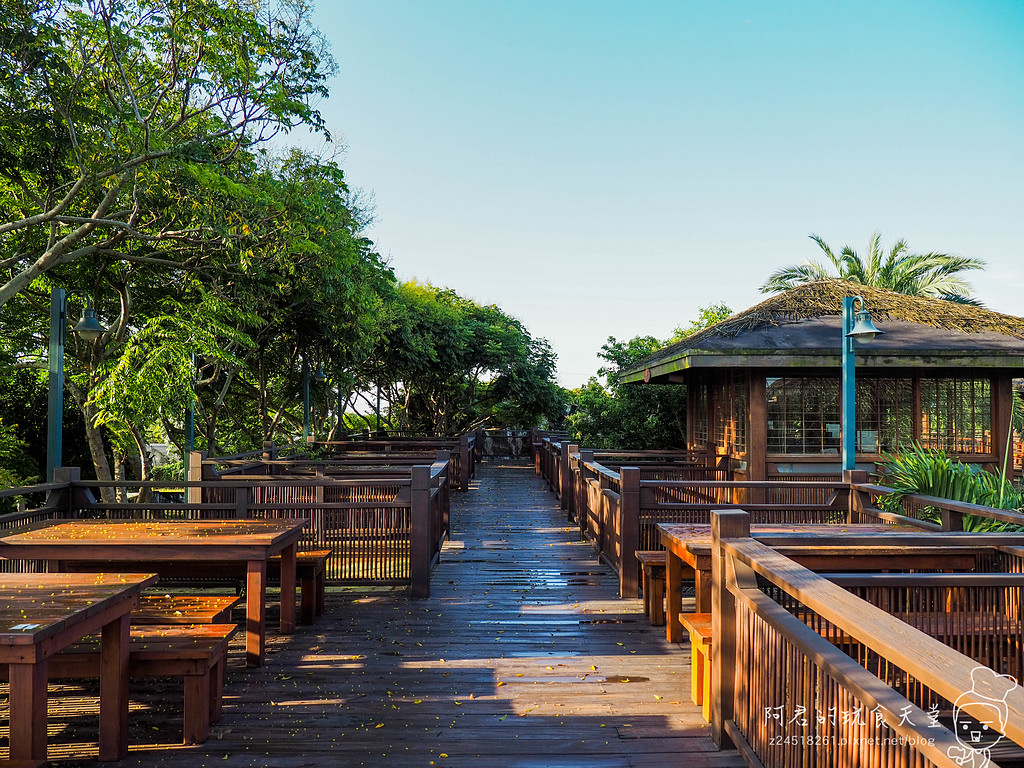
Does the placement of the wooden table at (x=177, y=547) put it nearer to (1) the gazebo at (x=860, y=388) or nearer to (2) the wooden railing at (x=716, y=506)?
(2) the wooden railing at (x=716, y=506)

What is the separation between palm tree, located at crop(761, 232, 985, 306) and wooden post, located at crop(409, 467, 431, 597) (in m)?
22.0

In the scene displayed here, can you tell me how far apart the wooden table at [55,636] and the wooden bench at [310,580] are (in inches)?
79.4

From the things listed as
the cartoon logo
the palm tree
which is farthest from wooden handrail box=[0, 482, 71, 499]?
the palm tree

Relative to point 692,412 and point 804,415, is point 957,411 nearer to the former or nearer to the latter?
point 804,415

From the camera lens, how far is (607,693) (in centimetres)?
408

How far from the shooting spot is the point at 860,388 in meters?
10.9

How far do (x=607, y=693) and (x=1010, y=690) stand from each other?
295cm

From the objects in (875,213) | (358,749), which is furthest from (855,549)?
(875,213)

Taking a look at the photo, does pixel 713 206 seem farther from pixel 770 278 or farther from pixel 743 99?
pixel 743 99

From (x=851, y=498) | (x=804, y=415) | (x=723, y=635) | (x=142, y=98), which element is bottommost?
(x=723, y=635)

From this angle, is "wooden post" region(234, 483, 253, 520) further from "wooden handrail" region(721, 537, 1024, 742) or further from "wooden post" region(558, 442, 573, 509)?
"wooden post" region(558, 442, 573, 509)

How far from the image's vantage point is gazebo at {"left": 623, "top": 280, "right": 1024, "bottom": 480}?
10000mm

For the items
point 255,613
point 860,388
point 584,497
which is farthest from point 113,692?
point 860,388

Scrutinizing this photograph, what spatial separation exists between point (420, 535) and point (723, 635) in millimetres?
3668
